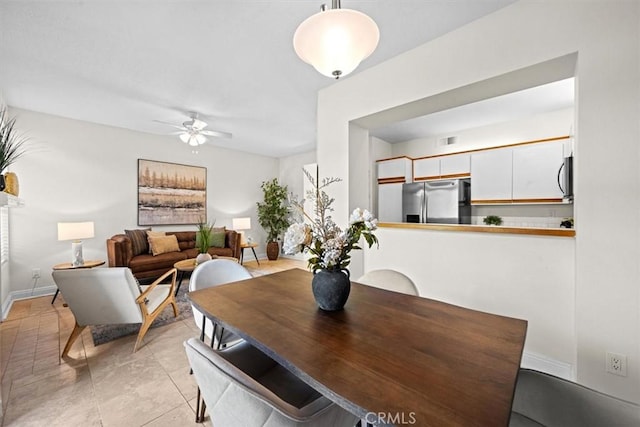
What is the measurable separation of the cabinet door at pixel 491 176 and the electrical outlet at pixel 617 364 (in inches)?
109

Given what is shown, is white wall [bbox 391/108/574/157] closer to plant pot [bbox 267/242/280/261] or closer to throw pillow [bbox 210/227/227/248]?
plant pot [bbox 267/242/280/261]

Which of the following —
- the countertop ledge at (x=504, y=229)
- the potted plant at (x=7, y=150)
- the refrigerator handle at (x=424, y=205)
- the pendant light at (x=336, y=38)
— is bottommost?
the countertop ledge at (x=504, y=229)

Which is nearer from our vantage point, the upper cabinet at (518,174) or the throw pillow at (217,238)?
the upper cabinet at (518,174)

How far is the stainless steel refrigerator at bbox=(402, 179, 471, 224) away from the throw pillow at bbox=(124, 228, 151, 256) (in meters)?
4.55

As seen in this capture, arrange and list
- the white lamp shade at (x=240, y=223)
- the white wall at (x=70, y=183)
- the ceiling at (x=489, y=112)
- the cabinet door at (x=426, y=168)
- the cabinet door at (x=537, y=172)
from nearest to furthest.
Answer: the ceiling at (x=489, y=112) < the cabinet door at (x=537, y=172) < the white wall at (x=70, y=183) < the cabinet door at (x=426, y=168) < the white lamp shade at (x=240, y=223)

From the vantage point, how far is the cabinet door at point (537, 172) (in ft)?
11.2

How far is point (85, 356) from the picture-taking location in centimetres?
210

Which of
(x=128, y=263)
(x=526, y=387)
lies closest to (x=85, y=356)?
(x=128, y=263)

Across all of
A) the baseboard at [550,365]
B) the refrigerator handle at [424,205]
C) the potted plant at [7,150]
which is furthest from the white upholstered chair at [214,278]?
the refrigerator handle at [424,205]

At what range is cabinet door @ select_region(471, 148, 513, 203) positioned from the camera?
3803 millimetres

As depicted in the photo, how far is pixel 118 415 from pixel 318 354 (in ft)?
5.15

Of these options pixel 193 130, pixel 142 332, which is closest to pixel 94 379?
pixel 142 332

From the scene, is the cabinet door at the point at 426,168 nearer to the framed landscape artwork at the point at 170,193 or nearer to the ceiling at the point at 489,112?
the ceiling at the point at 489,112

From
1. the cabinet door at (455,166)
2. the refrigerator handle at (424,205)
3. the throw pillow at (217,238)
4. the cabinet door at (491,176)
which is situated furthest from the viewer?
the throw pillow at (217,238)
